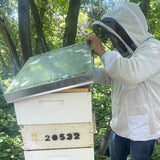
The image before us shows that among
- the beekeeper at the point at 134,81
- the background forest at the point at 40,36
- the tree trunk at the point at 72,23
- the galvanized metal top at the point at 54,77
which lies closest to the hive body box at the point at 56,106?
the galvanized metal top at the point at 54,77

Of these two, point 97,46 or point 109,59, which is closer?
point 109,59

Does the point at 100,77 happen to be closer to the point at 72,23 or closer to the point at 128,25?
the point at 128,25

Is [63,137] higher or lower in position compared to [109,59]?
lower

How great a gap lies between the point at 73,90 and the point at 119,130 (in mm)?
645

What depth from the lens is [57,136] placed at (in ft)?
4.08

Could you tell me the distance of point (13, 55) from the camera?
267cm

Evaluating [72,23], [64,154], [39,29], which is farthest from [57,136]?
[39,29]

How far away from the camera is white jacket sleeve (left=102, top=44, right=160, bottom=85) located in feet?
3.48

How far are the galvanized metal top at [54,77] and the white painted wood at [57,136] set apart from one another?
1.02ft

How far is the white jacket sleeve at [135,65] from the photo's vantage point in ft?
3.48

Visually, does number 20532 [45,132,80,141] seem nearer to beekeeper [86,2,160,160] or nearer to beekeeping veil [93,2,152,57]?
beekeeper [86,2,160,160]

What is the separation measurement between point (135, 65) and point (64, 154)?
870mm

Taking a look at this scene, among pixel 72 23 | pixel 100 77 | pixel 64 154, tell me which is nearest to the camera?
pixel 64 154

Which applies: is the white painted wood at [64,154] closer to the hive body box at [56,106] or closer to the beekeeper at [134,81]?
the hive body box at [56,106]
